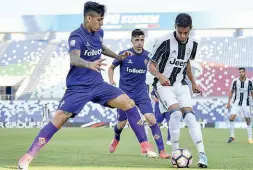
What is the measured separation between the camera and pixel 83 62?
7.08 m

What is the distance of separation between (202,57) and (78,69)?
41.1m

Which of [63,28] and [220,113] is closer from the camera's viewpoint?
[220,113]

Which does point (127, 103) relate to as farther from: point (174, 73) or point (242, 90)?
point (242, 90)

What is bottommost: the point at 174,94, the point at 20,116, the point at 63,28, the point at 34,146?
the point at 20,116

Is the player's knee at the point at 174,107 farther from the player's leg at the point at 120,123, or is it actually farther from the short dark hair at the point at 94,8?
the player's leg at the point at 120,123

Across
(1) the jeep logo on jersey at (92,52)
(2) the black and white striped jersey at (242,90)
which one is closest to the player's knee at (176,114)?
(1) the jeep logo on jersey at (92,52)

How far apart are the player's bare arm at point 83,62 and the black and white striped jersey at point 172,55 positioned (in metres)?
1.53

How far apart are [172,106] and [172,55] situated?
75 centimetres

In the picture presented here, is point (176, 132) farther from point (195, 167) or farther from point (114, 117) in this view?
point (114, 117)

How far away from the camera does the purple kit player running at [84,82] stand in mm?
7273

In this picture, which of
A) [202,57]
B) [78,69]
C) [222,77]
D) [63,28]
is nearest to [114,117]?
[222,77]

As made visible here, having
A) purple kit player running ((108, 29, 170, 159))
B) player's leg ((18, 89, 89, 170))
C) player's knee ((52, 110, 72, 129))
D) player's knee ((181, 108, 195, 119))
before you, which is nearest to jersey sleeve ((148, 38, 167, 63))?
player's knee ((181, 108, 195, 119))

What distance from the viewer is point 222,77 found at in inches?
1725

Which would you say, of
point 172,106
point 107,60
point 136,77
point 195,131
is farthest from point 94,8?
point 107,60
